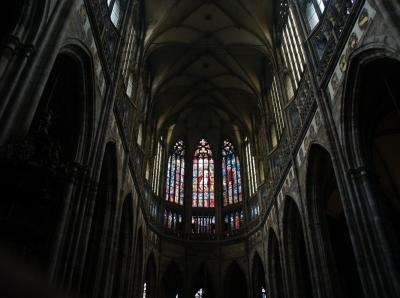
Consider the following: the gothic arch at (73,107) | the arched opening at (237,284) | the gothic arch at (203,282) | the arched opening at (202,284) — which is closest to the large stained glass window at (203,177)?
the gothic arch at (203,282)

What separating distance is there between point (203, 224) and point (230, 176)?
5.39 metres

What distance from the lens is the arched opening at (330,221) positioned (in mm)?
15709

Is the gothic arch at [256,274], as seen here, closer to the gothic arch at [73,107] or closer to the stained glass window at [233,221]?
the stained glass window at [233,221]

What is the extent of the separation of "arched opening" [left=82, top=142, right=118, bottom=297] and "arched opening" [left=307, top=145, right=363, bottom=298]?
929 cm

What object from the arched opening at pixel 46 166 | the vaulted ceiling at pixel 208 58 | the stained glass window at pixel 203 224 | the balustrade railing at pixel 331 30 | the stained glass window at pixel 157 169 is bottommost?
the arched opening at pixel 46 166

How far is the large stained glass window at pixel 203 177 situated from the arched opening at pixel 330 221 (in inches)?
486

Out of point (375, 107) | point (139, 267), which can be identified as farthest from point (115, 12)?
point (139, 267)

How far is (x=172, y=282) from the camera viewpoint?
30797 mm

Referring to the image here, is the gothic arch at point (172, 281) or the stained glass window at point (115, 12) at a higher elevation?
the stained glass window at point (115, 12)

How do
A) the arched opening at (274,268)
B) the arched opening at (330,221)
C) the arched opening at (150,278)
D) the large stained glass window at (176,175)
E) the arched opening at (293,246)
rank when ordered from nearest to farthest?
the arched opening at (330,221), the arched opening at (293,246), the arched opening at (274,268), the arched opening at (150,278), the large stained glass window at (176,175)

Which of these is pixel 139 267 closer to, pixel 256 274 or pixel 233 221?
pixel 256 274

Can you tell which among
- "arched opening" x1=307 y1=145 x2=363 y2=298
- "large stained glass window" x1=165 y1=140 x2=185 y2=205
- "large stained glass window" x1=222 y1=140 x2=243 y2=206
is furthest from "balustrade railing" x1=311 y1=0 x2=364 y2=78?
"large stained glass window" x1=165 y1=140 x2=185 y2=205

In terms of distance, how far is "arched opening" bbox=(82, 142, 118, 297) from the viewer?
1481 centimetres

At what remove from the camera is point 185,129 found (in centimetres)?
3678
